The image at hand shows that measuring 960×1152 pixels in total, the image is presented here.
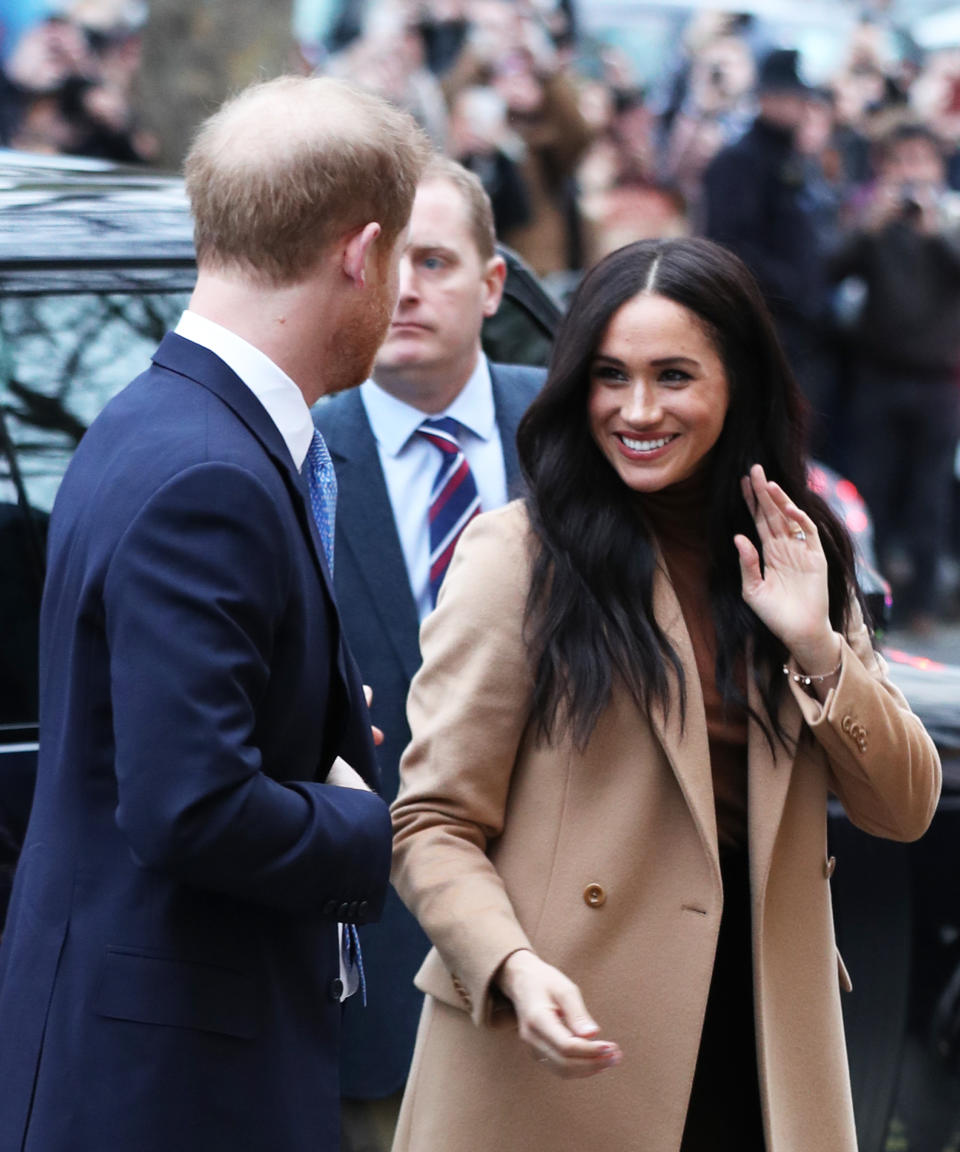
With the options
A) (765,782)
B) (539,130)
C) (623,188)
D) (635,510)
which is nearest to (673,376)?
(635,510)

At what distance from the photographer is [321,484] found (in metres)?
2.39

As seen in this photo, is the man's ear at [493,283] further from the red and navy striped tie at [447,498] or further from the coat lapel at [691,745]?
the coat lapel at [691,745]

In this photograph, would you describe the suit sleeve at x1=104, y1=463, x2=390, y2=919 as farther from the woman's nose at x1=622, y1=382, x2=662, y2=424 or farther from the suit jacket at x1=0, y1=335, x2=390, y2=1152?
the woman's nose at x1=622, y1=382, x2=662, y2=424

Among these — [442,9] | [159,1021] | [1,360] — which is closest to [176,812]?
[159,1021]

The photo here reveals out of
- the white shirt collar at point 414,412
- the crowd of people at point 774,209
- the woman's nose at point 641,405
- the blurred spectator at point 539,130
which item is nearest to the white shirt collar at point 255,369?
the woman's nose at point 641,405

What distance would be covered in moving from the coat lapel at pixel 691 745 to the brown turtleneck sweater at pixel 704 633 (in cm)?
5

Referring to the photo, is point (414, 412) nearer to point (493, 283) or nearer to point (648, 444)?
point (493, 283)

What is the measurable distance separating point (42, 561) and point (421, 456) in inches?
34.4

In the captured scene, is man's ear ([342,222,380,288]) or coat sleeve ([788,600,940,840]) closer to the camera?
man's ear ([342,222,380,288])

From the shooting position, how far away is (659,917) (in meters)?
2.42

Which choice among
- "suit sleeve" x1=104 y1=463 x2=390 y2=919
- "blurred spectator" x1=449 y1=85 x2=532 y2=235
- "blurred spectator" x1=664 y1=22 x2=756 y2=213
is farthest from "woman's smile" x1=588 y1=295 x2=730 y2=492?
"blurred spectator" x1=664 y1=22 x2=756 y2=213

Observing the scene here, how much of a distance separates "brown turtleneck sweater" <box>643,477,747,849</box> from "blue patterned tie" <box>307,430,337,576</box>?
1.60 feet

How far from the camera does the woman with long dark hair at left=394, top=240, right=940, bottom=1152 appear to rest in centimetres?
241

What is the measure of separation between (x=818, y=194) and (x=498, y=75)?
5.76 feet
